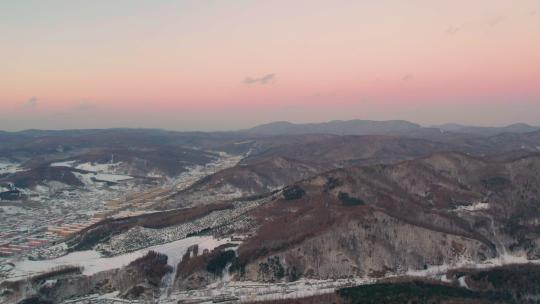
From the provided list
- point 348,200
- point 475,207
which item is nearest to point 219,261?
point 348,200

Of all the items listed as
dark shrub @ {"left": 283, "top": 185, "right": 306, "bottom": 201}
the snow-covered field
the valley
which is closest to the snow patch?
the valley

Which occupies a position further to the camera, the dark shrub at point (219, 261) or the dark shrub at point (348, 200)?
the dark shrub at point (348, 200)

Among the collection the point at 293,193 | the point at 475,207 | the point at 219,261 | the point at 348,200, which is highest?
the point at 293,193

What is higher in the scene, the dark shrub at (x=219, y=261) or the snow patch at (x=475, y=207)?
the snow patch at (x=475, y=207)

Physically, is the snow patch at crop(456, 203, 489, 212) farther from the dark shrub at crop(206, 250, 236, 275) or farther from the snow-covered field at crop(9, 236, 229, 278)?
the dark shrub at crop(206, 250, 236, 275)

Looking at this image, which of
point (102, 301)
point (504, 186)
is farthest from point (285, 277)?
point (504, 186)

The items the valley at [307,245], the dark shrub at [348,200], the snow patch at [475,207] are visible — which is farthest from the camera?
the snow patch at [475,207]

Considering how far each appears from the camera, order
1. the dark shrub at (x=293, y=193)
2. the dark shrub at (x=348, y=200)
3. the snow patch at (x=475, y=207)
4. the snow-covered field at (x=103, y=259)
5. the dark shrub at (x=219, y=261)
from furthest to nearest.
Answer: the dark shrub at (x=293, y=193) < the snow patch at (x=475, y=207) < the dark shrub at (x=348, y=200) < the snow-covered field at (x=103, y=259) < the dark shrub at (x=219, y=261)

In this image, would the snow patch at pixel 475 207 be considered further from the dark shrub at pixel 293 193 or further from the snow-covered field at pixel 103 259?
the snow-covered field at pixel 103 259

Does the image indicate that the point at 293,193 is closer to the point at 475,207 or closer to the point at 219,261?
the point at 219,261

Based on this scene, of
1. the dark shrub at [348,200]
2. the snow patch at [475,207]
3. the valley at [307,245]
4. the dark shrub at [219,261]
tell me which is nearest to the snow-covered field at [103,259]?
the valley at [307,245]
